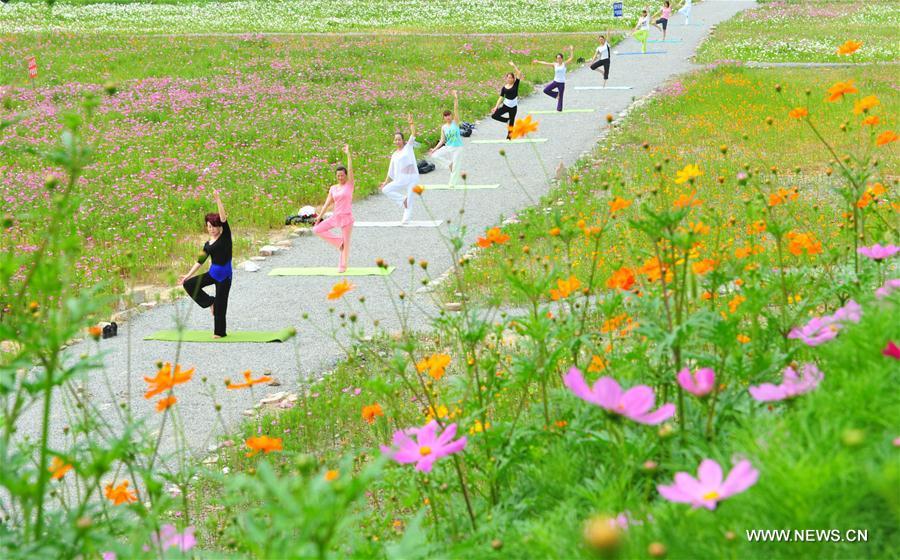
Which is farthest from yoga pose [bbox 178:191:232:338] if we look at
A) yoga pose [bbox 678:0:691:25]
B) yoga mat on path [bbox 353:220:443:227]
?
yoga pose [bbox 678:0:691:25]

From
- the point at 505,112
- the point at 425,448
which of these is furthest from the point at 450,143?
the point at 425,448

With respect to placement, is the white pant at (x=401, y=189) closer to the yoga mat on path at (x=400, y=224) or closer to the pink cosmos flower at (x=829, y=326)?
the yoga mat on path at (x=400, y=224)

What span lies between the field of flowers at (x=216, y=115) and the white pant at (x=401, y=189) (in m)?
1.80

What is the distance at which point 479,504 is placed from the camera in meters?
2.96

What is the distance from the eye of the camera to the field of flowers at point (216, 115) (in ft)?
45.5

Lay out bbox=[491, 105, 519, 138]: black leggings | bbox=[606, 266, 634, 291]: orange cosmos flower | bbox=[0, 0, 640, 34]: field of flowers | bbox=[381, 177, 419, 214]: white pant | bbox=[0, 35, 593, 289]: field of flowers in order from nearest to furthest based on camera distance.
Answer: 1. bbox=[606, 266, 634, 291]: orange cosmos flower
2. bbox=[381, 177, 419, 214]: white pant
3. bbox=[0, 35, 593, 289]: field of flowers
4. bbox=[491, 105, 519, 138]: black leggings
5. bbox=[0, 0, 640, 34]: field of flowers

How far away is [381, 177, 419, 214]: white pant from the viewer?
1298 cm

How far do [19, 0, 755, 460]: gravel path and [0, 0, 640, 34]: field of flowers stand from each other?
874 inches

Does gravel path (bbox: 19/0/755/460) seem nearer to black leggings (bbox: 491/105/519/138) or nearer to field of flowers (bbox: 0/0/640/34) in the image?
black leggings (bbox: 491/105/519/138)

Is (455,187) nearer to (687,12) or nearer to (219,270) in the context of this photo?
(219,270)

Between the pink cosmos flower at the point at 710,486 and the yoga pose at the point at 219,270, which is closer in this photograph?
the pink cosmos flower at the point at 710,486

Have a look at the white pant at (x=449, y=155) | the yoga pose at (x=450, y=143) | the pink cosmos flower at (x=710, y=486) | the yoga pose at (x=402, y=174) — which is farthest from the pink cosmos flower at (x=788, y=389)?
the white pant at (x=449, y=155)

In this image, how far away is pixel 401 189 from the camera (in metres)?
13.1

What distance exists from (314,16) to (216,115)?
28052mm
